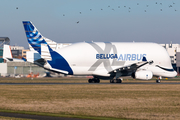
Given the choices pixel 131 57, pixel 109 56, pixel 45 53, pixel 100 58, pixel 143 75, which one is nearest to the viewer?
pixel 143 75

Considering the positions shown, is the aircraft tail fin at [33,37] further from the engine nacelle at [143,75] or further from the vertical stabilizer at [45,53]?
the engine nacelle at [143,75]

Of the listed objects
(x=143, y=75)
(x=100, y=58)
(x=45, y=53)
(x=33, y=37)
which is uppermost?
(x=33, y=37)

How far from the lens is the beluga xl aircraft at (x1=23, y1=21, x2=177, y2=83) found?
58594mm

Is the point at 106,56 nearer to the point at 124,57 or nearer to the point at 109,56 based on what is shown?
the point at 109,56

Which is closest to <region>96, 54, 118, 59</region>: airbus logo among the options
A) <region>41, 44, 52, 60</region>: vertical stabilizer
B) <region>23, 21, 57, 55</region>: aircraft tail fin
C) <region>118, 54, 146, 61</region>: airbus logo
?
<region>118, 54, 146, 61</region>: airbus logo

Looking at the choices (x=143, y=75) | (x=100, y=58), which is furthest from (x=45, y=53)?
(x=143, y=75)

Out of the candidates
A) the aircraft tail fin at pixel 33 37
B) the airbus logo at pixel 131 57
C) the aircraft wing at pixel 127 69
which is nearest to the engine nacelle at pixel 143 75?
the aircraft wing at pixel 127 69

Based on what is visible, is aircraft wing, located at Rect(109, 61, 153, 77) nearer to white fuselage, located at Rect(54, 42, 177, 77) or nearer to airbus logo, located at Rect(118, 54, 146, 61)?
white fuselage, located at Rect(54, 42, 177, 77)

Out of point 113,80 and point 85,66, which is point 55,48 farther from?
point 113,80

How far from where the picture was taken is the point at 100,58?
60125 millimetres

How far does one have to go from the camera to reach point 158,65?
6334 cm

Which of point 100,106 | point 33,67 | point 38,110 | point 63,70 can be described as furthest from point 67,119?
point 33,67

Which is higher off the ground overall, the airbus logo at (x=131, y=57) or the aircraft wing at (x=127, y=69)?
the airbus logo at (x=131, y=57)

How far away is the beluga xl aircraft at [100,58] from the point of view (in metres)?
58.6
